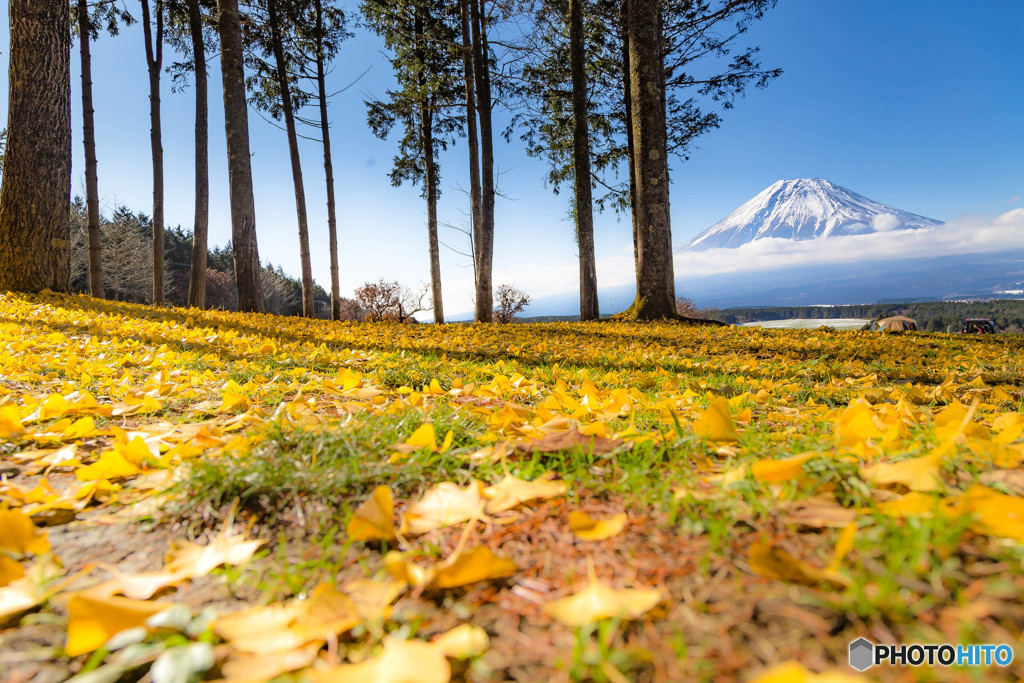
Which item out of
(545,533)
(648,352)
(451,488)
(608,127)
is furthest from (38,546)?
(608,127)

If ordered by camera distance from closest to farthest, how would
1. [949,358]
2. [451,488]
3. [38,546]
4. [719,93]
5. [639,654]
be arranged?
[639,654]
[38,546]
[451,488]
[949,358]
[719,93]

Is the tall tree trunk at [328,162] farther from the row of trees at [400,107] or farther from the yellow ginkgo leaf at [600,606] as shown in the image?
the yellow ginkgo leaf at [600,606]

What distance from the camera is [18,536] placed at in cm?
85

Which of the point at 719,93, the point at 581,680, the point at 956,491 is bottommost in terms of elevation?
the point at 581,680

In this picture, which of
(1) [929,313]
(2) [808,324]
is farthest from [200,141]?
(1) [929,313]

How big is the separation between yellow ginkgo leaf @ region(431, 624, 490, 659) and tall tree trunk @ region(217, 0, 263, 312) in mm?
9401

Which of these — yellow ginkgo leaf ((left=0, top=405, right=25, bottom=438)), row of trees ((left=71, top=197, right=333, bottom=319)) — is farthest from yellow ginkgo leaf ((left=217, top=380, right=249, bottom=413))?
row of trees ((left=71, top=197, right=333, bottom=319))

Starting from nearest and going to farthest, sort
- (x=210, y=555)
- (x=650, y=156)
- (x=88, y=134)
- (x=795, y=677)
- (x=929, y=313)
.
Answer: (x=795, y=677), (x=210, y=555), (x=650, y=156), (x=88, y=134), (x=929, y=313)

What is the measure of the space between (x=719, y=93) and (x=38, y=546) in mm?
14414

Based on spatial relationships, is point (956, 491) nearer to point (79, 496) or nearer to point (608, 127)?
point (79, 496)

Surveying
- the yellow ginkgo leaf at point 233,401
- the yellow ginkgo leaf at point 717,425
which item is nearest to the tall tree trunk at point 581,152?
the yellow ginkgo leaf at point 233,401

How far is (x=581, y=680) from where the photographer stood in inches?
21.2

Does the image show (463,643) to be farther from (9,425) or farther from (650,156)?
(650,156)

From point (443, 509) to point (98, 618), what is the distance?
52 centimetres
